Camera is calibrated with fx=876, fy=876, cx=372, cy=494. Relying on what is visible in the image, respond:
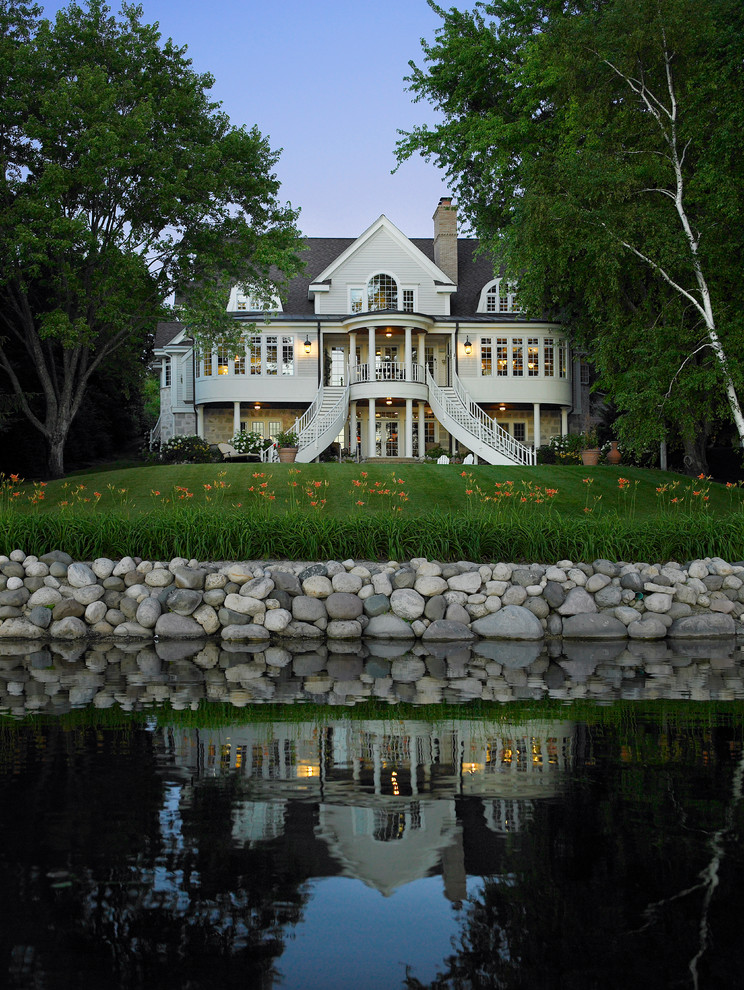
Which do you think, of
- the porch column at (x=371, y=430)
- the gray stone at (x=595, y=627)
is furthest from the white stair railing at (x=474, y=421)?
the gray stone at (x=595, y=627)

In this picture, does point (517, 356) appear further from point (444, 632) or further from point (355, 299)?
point (444, 632)

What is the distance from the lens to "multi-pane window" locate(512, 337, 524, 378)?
3338 cm

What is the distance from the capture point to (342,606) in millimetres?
9969

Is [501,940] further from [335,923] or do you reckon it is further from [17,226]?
[17,226]

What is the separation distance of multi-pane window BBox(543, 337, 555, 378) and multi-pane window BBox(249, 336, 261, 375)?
10.8m

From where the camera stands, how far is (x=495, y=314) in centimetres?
3356

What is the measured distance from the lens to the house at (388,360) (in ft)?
104

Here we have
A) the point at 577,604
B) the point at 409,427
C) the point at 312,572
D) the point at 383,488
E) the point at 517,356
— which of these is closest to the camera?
the point at 577,604

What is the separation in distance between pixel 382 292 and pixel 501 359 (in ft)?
17.1

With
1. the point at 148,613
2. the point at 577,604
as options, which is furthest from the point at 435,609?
the point at 148,613

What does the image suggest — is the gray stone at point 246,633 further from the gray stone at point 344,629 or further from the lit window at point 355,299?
the lit window at point 355,299

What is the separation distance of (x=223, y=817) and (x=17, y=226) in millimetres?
19127

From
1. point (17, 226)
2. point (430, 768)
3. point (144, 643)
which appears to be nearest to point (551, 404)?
point (17, 226)

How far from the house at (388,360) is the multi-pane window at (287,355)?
5 centimetres
